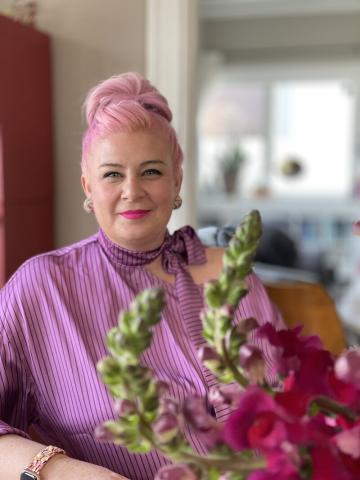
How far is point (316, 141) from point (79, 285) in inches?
212

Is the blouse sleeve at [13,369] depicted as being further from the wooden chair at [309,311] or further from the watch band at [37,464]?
the wooden chair at [309,311]

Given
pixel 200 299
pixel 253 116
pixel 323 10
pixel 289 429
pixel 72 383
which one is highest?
pixel 323 10

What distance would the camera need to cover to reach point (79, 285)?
3.57 ft

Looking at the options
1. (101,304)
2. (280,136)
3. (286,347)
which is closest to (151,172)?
(101,304)

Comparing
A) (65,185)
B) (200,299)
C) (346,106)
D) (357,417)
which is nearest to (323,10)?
(346,106)

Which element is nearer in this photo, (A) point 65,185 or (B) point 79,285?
(B) point 79,285

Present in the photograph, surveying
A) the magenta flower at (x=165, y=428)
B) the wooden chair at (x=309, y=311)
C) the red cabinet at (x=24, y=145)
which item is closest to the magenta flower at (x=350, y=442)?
the magenta flower at (x=165, y=428)

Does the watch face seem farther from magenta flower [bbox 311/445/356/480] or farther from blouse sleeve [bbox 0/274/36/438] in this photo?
magenta flower [bbox 311/445/356/480]

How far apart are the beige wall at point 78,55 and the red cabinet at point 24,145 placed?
0.04 metres

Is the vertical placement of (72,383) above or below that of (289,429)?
below

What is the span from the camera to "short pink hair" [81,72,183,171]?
3.35 ft

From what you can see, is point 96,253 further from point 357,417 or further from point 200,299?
point 357,417

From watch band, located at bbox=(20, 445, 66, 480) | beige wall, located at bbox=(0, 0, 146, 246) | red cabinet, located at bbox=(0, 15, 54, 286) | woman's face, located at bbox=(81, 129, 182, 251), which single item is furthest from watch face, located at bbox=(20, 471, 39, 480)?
beige wall, located at bbox=(0, 0, 146, 246)

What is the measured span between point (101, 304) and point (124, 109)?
35 cm
